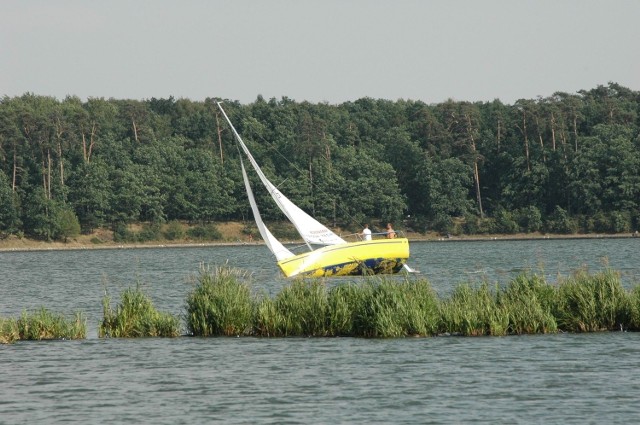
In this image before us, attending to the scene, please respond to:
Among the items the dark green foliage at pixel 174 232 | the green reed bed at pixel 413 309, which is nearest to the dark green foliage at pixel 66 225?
the dark green foliage at pixel 174 232

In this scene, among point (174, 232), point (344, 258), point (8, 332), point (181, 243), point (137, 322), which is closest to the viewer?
point (8, 332)

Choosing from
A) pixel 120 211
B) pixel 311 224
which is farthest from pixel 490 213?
pixel 311 224

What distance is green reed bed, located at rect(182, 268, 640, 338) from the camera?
1187 inches

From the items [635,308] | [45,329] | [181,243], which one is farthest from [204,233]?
[635,308]

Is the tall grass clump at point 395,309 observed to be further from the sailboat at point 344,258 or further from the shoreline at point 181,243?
the shoreline at point 181,243

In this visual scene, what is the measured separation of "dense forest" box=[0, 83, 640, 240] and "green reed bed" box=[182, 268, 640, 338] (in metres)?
96.0

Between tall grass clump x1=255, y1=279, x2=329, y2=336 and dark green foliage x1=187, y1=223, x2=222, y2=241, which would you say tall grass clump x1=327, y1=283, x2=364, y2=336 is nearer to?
tall grass clump x1=255, y1=279, x2=329, y2=336

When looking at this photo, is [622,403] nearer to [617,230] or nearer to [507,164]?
[617,230]

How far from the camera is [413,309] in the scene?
1193 inches

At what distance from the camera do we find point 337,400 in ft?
77.0

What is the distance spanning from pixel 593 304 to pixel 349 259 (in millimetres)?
24912

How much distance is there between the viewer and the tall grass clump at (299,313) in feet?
101

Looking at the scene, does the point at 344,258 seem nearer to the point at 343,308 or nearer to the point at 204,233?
the point at 343,308

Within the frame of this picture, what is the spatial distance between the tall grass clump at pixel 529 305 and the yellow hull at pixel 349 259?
75.6 ft
